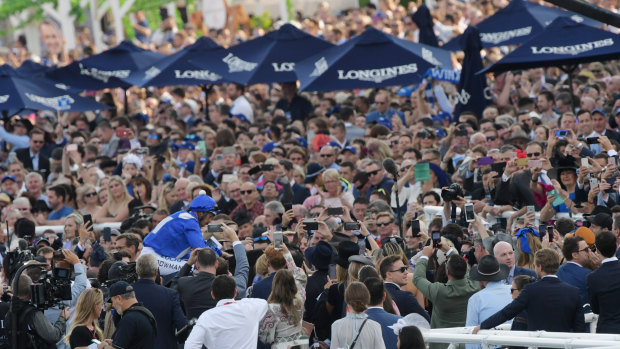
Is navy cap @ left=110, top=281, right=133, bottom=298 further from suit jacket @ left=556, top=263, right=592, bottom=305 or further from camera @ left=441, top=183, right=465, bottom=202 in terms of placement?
camera @ left=441, top=183, right=465, bottom=202

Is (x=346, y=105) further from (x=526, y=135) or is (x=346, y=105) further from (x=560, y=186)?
(x=560, y=186)

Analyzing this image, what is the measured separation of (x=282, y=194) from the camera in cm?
1584

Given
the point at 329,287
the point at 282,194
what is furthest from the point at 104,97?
the point at 329,287

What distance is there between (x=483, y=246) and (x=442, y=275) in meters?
0.55

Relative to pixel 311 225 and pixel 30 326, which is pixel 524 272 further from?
pixel 30 326

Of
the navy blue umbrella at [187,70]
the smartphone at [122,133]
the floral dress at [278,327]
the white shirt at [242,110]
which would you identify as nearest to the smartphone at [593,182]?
the floral dress at [278,327]

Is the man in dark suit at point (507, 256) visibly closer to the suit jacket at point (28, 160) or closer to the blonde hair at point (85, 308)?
the blonde hair at point (85, 308)

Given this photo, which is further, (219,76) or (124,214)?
(219,76)

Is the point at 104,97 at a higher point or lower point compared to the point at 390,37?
lower

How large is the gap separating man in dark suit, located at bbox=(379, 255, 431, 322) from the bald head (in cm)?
77

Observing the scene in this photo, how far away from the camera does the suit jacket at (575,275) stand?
1029 cm

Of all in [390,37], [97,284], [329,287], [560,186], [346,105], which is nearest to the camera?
[329,287]

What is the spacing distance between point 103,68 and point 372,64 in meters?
6.42

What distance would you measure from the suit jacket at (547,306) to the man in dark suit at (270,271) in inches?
86.1
